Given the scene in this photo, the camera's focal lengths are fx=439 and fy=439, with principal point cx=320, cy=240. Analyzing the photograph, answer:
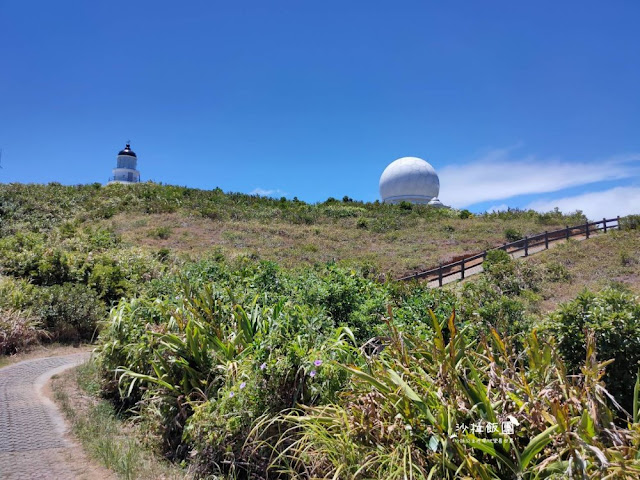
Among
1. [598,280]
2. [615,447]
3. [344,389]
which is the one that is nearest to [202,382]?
[344,389]

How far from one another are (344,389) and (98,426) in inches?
105

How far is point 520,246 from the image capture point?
23312 mm

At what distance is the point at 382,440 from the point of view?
9.61ft

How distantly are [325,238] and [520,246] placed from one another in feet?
36.6

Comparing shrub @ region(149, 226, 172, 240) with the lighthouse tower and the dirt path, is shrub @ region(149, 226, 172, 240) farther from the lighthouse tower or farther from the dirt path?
the lighthouse tower

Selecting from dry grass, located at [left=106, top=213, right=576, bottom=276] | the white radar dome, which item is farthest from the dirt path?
the white radar dome

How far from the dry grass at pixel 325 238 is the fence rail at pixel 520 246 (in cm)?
133

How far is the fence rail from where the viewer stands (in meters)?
19.1

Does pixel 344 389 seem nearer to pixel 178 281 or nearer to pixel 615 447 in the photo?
pixel 615 447

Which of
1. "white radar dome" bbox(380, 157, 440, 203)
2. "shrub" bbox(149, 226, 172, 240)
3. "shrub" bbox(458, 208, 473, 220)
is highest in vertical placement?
"white radar dome" bbox(380, 157, 440, 203)

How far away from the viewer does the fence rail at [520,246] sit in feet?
62.6

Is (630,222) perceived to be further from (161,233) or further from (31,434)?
(31,434)

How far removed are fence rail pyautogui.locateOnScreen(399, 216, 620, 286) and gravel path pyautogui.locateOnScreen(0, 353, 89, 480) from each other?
14825mm

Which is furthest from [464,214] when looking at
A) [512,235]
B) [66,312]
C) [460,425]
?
[460,425]
